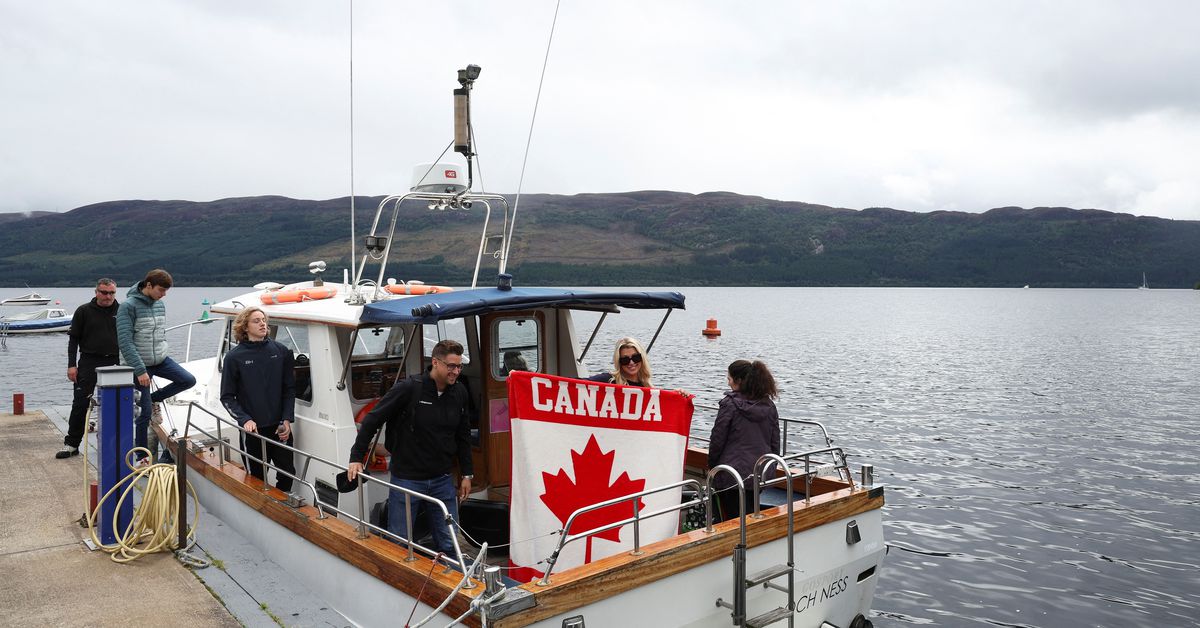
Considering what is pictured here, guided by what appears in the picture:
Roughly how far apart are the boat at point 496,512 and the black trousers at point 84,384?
1.25 meters

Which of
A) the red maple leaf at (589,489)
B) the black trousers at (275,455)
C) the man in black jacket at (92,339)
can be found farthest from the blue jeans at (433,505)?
the man in black jacket at (92,339)

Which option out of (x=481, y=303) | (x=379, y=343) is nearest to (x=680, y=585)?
(x=481, y=303)

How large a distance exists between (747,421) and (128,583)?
4.76m

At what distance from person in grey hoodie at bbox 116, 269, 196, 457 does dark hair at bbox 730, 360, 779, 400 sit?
5.49 metres

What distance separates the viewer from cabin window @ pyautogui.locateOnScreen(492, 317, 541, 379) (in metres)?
7.19

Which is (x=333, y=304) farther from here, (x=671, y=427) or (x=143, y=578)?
(x=671, y=427)

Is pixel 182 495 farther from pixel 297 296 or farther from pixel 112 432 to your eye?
pixel 297 296

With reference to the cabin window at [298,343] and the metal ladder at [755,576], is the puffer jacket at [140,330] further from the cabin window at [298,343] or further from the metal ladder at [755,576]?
the metal ladder at [755,576]

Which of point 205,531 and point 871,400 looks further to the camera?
point 871,400

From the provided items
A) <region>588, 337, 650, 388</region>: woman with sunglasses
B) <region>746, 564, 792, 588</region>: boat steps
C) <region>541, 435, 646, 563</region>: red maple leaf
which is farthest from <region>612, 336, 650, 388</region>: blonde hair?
<region>746, 564, 792, 588</region>: boat steps

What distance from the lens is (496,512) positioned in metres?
6.81

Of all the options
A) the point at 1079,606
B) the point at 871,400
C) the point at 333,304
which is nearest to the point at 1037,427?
the point at 871,400

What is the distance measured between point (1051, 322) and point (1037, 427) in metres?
63.8

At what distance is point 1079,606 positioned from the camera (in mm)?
10469
